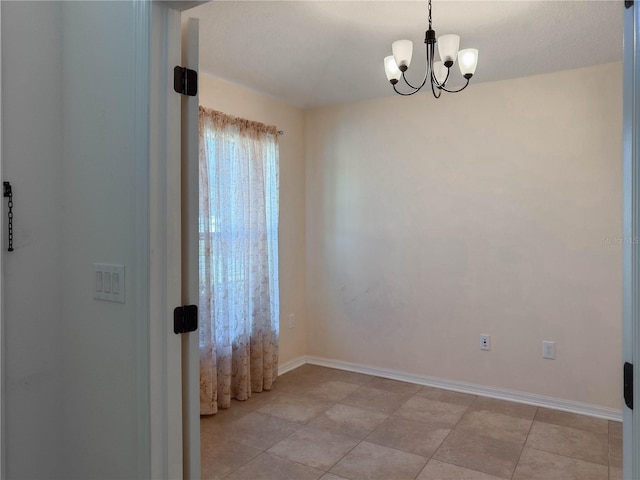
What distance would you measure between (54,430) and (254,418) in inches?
67.0

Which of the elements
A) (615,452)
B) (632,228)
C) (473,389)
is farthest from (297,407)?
(632,228)

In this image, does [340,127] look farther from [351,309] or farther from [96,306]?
[96,306]

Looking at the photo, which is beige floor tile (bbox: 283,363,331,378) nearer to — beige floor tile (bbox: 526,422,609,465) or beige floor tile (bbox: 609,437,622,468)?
beige floor tile (bbox: 526,422,609,465)

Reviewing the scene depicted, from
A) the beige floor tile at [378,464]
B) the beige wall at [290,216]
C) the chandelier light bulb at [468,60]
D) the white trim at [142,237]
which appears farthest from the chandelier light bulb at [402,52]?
the beige floor tile at [378,464]

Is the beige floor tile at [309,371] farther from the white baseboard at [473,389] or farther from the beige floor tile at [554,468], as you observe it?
the beige floor tile at [554,468]

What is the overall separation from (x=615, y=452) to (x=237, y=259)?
265 centimetres

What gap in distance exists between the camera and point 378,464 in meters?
2.52

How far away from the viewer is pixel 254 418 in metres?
3.13

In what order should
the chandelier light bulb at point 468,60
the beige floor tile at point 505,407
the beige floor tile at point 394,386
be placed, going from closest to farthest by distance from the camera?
the chandelier light bulb at point 468,60 < the beige floor tile at point 505,407 < the beige floor tile at point 394,386

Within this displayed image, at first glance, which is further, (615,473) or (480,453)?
(480,453)

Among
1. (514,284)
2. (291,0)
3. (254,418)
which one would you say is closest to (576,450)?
(514,284)

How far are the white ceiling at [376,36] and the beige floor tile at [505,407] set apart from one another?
7.73ft

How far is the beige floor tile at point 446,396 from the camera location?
11.3ft

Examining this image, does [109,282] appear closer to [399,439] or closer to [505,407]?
[399,439]
